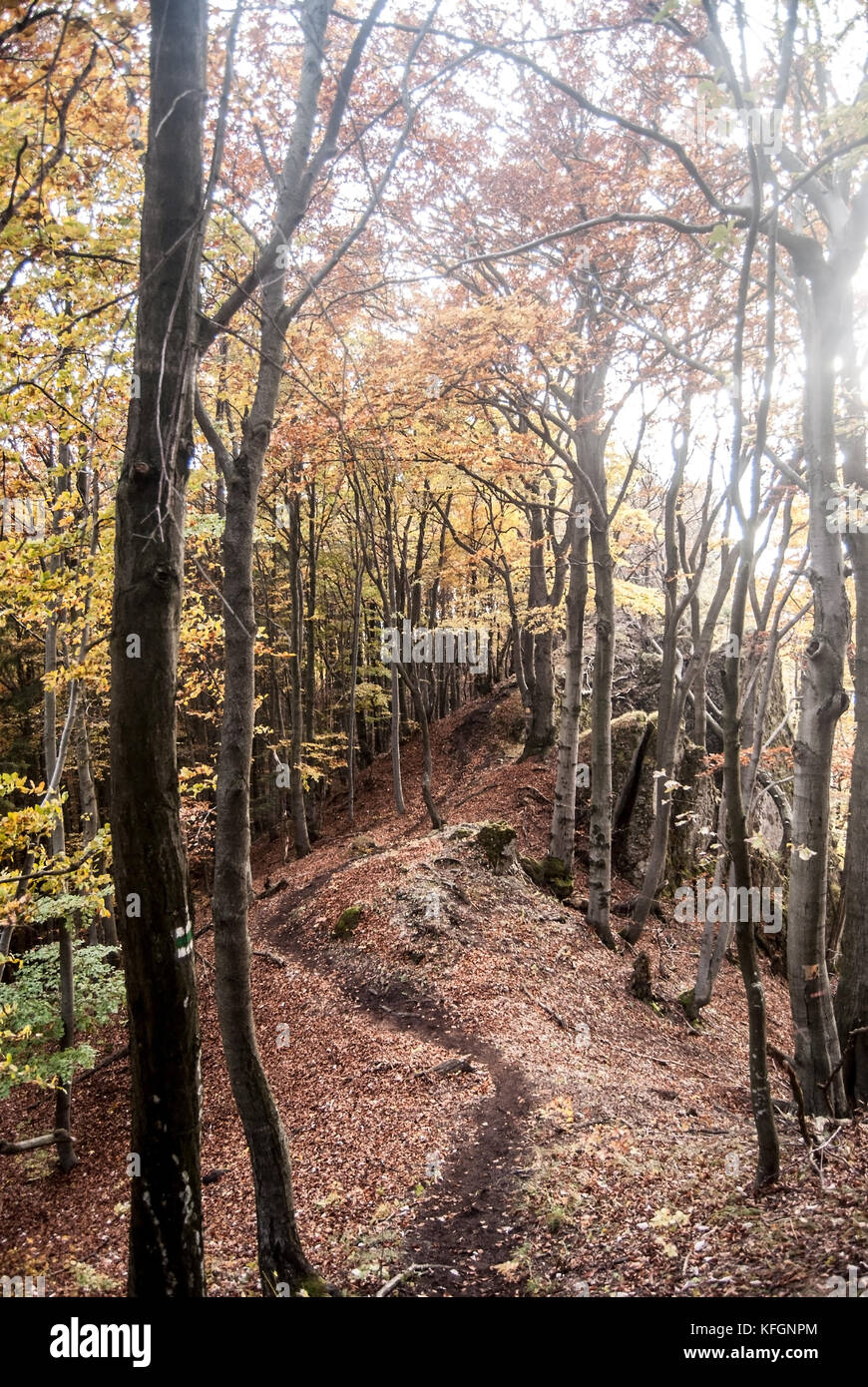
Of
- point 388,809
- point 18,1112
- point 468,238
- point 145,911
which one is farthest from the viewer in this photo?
point 388,809

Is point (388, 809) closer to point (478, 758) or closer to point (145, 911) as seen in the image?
point (478, 758)

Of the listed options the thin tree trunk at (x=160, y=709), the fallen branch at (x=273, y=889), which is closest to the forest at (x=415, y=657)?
the thin tree trunk at (x=160, y=709)

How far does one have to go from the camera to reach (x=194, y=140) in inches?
137

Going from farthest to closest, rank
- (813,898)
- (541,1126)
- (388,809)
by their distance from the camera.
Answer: (388,809) < (541,1126) < (813,898)

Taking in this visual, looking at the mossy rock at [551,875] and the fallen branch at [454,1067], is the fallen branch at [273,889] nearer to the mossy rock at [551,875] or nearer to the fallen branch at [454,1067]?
the mossy rock at [551,875]

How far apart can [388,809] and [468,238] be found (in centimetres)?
1453

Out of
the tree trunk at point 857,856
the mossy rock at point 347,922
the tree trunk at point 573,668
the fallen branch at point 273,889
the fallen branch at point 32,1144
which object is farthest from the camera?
the fallen branch at point 273,889

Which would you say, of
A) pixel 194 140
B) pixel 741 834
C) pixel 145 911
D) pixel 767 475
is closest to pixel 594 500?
pixel 767 475

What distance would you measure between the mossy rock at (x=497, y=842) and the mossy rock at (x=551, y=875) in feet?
1.53

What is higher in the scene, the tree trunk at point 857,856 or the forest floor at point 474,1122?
the tree trunk at point 857,856

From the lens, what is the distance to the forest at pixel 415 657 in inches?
142

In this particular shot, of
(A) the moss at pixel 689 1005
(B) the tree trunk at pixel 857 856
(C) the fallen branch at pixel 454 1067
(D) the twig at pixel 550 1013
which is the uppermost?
(B) the tree trunk at pixel 857 856

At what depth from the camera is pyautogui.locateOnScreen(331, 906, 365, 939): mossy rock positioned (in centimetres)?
1290

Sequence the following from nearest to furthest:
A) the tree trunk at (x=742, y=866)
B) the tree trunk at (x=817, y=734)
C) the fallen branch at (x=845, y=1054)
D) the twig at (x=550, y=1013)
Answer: the tree trunk at (x=742, y=866) < the fallen branch at (x=845, y=1054) < the tree trunk at (x=817, y=734) < the twig at (x=550, y=1013)
